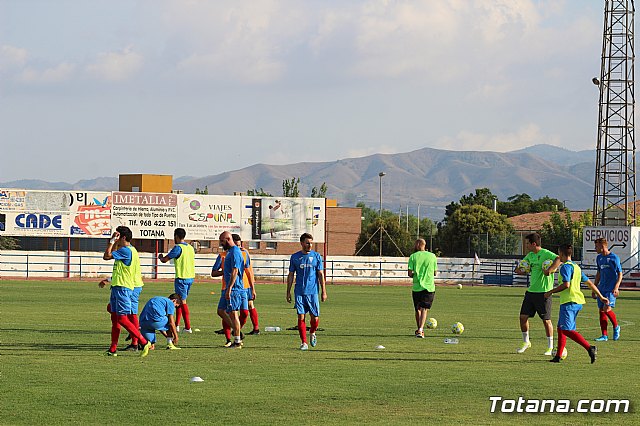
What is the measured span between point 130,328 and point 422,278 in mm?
6894

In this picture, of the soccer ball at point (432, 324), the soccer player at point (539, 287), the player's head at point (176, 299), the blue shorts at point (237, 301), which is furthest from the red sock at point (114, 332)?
the soccer ball at point (432, 324)

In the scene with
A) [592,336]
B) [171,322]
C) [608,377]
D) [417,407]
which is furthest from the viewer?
[592,336]

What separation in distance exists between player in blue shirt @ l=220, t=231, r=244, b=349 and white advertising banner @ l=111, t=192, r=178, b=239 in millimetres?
41151

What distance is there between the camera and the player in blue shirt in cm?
1797

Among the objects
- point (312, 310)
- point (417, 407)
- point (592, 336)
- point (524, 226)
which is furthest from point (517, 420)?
point (524, 226)

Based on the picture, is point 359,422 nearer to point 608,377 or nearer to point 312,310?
point 608,377

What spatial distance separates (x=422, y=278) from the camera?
21.2m

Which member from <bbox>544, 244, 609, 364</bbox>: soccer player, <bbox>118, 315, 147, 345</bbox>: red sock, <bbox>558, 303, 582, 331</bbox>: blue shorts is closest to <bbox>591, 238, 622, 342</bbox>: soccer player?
<bbox>544, 244, 609, 364</bbox>: soccer player

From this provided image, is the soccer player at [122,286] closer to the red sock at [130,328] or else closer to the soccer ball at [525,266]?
the red sock at [130,328]

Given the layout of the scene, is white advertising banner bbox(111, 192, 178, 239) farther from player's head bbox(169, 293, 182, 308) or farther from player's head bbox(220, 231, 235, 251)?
player's head bbox(220, 231, 235, 251)

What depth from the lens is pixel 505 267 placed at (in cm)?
6275

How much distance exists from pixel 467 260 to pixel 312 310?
4735 centimetres

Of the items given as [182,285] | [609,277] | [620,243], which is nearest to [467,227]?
[620,243]

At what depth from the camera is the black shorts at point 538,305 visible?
17.9 meters
